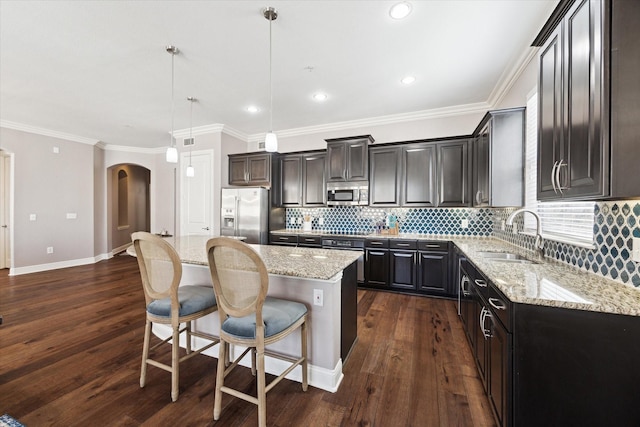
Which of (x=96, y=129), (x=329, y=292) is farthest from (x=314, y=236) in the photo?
(x=96, y=129)

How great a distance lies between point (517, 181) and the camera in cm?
279

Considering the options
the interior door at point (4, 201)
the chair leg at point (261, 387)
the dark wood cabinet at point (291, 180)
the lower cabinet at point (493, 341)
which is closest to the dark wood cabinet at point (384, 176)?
the dark wood cabinet at point (291, 180)

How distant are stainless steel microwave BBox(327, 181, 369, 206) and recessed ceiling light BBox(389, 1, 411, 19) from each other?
2.48 meters

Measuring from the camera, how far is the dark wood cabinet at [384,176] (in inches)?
169

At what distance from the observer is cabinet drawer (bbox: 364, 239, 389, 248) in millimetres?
4117

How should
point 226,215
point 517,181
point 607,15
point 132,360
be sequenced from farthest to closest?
point 226,215 < point 517,181 < point 132,360 < point 607,15

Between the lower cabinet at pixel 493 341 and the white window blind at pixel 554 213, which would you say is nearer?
the lower cabinet at pixel 493 341

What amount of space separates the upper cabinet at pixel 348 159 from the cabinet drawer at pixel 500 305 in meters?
2.99

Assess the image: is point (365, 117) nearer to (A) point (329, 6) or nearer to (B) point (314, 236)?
(B) point (314, 236)

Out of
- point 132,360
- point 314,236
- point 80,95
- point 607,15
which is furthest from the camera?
point 314,236

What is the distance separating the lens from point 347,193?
455 centimetres

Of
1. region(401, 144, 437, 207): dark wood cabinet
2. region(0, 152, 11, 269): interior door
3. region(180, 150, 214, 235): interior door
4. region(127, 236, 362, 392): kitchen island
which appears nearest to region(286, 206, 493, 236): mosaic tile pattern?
region(401, 144, 437, 207): dark wood cabinet

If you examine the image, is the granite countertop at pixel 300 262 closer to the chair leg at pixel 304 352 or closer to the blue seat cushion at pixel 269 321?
the blue seat cushion at pixel 269 321

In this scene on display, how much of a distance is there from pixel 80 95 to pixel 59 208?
10.7 ft
